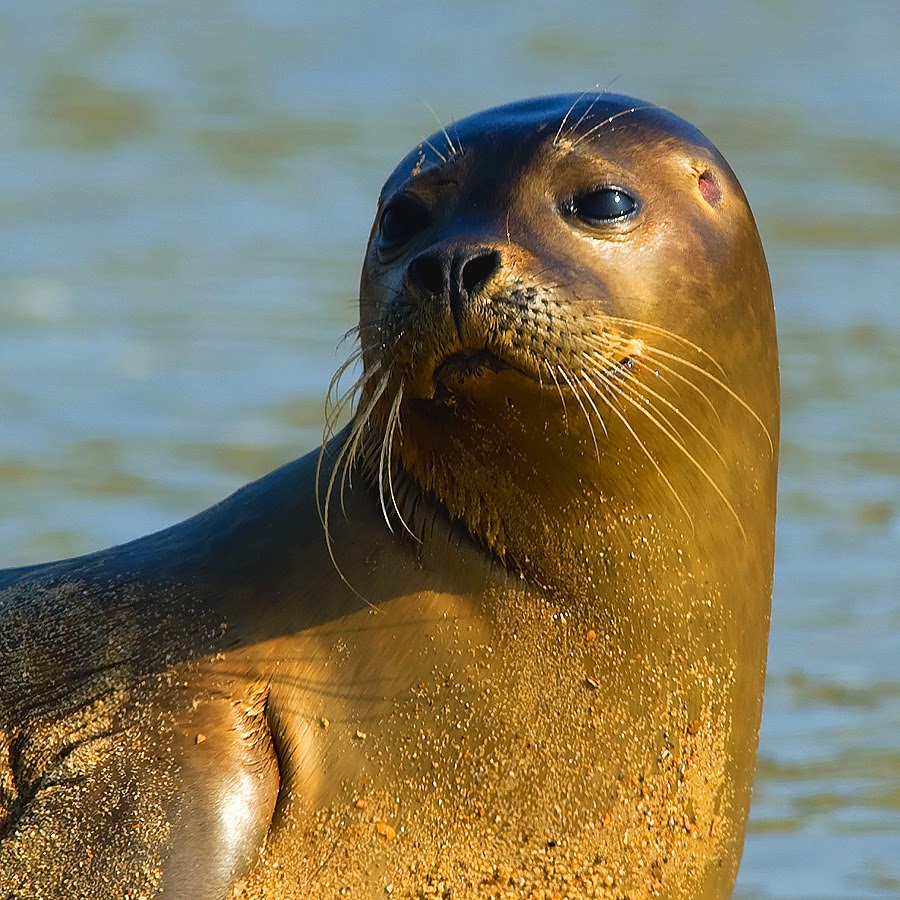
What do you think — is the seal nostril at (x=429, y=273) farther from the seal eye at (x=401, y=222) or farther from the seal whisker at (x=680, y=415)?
the seal whisker at (x=680, y=415)

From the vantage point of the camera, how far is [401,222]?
4.45 m

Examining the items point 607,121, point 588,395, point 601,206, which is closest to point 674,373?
point 588,395

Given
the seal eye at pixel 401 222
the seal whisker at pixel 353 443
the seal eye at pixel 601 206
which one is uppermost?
the seal eye at pixel 601 206

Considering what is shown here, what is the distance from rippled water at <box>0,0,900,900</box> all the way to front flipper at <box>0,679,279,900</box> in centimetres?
208

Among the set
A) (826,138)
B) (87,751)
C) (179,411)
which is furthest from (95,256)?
(87,751)

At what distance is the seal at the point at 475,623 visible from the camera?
4367 mm

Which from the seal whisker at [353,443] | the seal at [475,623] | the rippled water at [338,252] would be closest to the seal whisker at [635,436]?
the seal at [475,623]

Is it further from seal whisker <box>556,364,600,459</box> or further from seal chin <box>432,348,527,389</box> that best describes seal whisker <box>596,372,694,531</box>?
seal chin <box>432,348,527,389</box>

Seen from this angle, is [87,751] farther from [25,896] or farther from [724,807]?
[724,807]

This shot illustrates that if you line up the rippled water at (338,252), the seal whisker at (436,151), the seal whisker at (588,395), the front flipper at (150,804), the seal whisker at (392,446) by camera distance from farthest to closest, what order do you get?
the rippled water at (338,252)
the seal whisker at (436,151)
the front flipper at (150,804)
the seal whisker at (392,446)
the seal whisker at (588,395)

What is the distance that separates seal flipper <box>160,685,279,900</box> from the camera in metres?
4.36

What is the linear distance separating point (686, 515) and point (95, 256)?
8549 millimetres

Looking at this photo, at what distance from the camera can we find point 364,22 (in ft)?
57.7

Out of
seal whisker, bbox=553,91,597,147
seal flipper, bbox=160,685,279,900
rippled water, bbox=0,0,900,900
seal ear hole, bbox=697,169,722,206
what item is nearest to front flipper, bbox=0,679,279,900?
seal flipper, bbox=160,685,279,900
